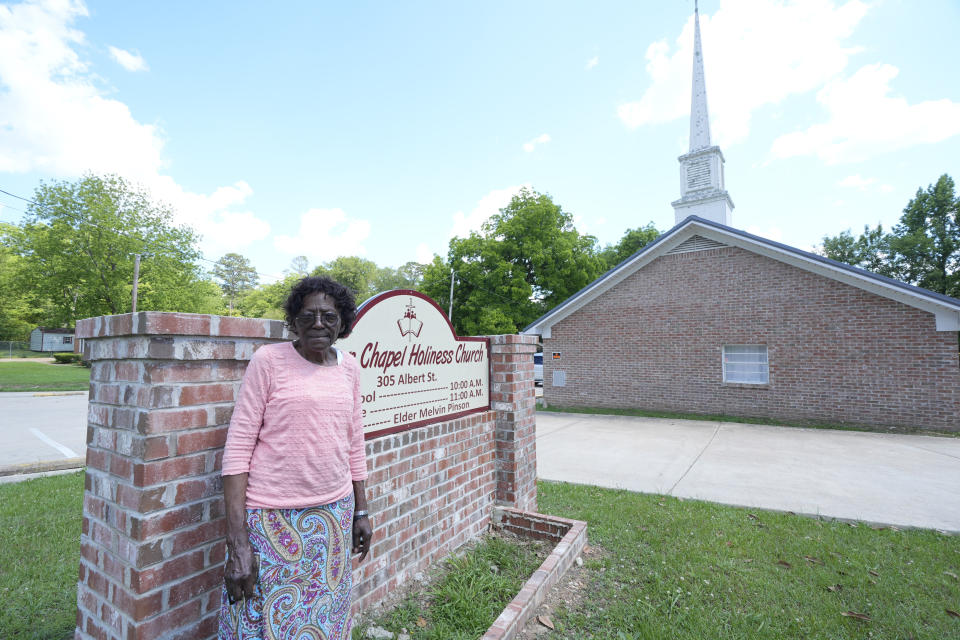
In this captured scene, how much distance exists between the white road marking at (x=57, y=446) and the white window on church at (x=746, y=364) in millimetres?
13477

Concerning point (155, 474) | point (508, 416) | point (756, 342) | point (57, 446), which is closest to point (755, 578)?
point (508, 416)

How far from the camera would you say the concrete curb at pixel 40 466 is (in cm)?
564

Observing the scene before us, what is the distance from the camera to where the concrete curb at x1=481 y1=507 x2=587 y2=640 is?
2.46 m

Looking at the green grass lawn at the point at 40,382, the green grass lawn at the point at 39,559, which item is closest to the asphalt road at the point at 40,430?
the green grass lawn at the point at 39,559

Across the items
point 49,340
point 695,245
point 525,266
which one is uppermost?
point 525,266

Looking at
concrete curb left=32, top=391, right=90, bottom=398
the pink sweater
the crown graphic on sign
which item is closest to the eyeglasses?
the pink sweater

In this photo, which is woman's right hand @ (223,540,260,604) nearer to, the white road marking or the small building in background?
the white road marking

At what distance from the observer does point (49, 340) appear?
1746 inches

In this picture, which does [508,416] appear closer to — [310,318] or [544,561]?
[544,561]

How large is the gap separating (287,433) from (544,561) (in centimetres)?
242

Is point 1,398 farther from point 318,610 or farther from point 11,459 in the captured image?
point 318,610

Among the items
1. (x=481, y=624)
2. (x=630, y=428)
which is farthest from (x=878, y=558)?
(x=630, y=428)

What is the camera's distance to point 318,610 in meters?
1.65

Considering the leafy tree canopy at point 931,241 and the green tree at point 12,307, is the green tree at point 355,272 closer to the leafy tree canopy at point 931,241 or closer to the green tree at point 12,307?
the green tree at point 12,307
